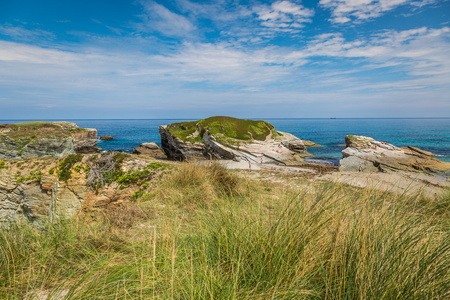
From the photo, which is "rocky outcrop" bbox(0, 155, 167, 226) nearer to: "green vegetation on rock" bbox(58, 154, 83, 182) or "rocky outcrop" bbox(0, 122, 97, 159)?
"green vegetation on rock" bbox(58, 154, 83, 182)

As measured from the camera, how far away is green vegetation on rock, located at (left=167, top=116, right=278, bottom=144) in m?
24.4

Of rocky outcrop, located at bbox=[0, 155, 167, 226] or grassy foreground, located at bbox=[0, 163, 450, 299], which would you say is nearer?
grassy foreground, located at bbox=[0, 163, 450, 299]

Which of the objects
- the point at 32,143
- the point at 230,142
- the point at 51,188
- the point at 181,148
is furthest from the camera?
the point at 181,148

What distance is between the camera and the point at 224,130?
81.5 feet

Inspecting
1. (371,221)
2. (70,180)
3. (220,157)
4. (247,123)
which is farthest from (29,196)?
(247,123)

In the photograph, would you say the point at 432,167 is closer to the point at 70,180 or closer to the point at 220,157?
the point at 220,157

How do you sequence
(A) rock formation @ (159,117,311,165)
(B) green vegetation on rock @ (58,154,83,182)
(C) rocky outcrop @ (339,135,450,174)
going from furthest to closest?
(A) rock formation @ (159,117,311,165) < (C) rocky outcrop @ (339,135,450,174) < (B) green vegetation on rock @ (58,154,83,182)

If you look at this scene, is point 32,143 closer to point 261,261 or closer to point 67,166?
point 67,166

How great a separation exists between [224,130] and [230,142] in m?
2.14

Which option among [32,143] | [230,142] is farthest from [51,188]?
[32,143]

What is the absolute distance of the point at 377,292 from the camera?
62.9 inches

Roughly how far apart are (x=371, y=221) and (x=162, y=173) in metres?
5.47

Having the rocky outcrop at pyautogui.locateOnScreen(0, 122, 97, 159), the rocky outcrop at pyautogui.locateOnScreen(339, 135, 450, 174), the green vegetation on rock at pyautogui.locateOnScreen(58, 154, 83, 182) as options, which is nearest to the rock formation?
the rocky outcrop at pyautogui.locateOnScreen(339, 135, 450, 174)

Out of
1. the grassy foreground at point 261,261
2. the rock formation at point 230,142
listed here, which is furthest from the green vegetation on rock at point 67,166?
the rock formation at point 230,142
